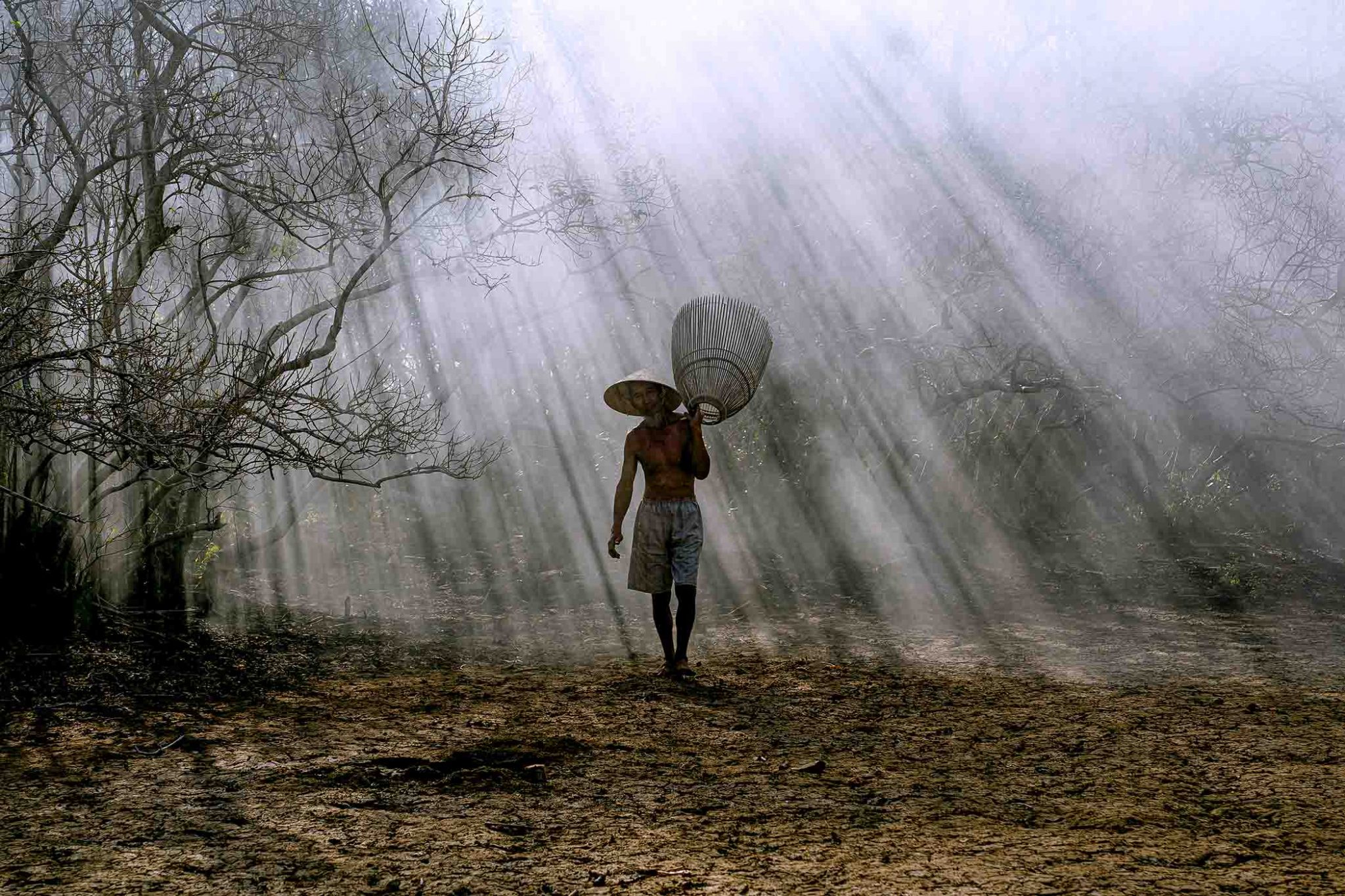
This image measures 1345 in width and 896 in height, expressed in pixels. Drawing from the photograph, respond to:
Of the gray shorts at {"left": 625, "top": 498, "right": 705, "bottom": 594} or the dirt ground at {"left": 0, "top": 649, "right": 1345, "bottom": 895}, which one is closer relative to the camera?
the dirt ground at {"left": 0, "top": 649, "right": 1345, "bottom": 895}

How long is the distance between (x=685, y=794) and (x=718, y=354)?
2.94m

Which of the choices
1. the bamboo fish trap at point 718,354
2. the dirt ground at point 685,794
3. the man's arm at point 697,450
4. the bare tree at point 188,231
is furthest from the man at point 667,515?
the bare tree at point 188,231

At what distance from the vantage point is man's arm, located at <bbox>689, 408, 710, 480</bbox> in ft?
19.1

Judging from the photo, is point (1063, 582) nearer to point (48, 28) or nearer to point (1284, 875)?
point (1284, 875)

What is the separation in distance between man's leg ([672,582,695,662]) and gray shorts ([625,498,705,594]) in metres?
0.05

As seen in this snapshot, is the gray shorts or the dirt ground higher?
the gray shorts

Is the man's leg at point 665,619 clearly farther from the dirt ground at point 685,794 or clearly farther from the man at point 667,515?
the dirt ground at point 685,794

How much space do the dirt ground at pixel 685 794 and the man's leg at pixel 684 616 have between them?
457 millimetres

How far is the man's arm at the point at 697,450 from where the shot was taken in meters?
5.84

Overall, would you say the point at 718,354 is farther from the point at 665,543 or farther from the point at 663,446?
the point at 665,543

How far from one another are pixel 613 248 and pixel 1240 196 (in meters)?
7.14

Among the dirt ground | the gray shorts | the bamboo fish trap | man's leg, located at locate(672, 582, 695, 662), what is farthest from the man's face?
the dirt ground

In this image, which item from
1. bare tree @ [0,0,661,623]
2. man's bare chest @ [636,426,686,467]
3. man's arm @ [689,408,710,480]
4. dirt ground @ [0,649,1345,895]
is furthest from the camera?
man's bare chest @ [636,426,686,467]

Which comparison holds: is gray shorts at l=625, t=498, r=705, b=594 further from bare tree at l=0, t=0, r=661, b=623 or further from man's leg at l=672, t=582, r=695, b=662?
bare tree at l=0, t=0, r=661, b=623
